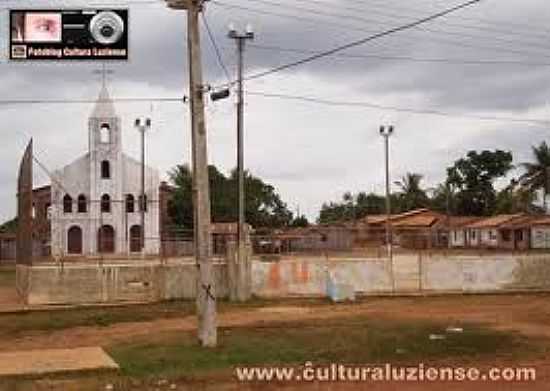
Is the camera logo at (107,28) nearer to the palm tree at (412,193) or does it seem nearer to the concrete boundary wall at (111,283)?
the concrete boundary wall at (111,283)

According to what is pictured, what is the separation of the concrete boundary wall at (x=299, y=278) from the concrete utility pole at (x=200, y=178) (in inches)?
574

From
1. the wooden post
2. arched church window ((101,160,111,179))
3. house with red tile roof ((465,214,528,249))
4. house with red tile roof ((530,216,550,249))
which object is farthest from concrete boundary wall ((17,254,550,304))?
arched church window ((101,160,111,179))

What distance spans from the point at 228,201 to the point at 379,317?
80.3 meters

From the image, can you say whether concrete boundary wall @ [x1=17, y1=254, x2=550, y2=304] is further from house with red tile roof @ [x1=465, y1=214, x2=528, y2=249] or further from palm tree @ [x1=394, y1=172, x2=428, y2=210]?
palm tree @ [x1=394, y1=172, x2=428, y2=210]

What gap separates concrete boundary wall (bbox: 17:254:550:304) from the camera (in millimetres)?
33719

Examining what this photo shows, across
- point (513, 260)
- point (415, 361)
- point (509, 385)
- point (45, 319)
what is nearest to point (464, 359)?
point (415, 361)

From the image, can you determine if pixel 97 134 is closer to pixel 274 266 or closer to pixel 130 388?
pixel 274 266

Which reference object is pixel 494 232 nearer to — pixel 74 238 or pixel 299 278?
pixel 74 238

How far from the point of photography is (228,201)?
107 m

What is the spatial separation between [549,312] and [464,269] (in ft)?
34.1

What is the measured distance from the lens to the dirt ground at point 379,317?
49.6 feet

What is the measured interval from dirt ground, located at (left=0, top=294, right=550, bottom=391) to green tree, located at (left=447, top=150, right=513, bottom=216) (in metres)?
77.9

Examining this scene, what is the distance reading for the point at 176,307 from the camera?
3159cm

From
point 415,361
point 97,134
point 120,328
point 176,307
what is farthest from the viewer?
point 97,134
